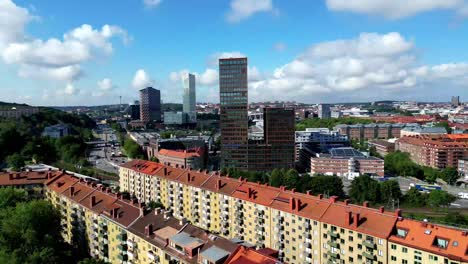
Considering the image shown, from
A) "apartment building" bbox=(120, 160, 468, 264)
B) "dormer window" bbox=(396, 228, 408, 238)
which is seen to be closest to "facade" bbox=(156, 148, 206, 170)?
"apartment building" bbox=(120, 160, 468, 264)

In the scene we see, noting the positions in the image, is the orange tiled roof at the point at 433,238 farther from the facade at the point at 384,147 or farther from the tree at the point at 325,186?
the facade at the point at 384,147

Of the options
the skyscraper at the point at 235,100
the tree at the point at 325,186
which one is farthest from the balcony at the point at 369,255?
the skyscraper at the point at 235,100

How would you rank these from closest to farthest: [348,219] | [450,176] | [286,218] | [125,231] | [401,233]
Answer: [401,233]
[348,219]
[125,231]
[286,218]
[450,176]

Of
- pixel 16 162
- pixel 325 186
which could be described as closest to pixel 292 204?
pixel 325 186

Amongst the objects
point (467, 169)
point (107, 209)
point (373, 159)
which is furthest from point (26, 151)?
point (467, 169)

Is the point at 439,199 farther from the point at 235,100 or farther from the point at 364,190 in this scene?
the point at 235,100

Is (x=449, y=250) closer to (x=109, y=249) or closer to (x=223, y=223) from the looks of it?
(x=223, y=223)

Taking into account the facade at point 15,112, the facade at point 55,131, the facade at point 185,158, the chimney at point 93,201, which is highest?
the facade at point 15,112

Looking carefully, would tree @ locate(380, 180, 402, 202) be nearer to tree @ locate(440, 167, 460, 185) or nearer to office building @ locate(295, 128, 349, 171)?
tree @ locate(440, 167, 460, 185)
